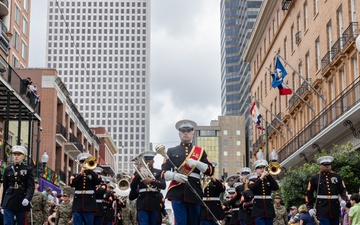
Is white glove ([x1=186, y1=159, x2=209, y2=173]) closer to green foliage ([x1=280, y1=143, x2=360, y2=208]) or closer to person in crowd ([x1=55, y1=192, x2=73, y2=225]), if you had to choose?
person in crowd ([x1=55, y1=192, x2=73, y2=225])

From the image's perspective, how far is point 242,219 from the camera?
1972cm

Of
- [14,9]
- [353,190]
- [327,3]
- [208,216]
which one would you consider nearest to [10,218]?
[208,216]

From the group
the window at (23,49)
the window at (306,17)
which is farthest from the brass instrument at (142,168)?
the window at (23,49)

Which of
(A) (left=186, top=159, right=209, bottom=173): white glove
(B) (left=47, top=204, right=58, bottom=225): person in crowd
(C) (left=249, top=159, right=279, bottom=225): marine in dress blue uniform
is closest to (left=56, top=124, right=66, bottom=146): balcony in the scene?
(B) (left=47, top=204, right=58, bottom=225): person in crowd

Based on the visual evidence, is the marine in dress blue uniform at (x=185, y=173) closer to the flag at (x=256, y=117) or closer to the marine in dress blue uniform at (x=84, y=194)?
the marine in dress blue uniform at (x=84, y=194)

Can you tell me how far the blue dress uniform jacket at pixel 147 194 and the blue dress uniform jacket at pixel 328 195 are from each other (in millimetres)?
3476

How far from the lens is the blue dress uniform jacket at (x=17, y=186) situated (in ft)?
51.2

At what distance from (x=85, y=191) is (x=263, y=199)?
4176mm

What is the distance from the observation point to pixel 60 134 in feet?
210

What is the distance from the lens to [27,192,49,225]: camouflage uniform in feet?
68.8

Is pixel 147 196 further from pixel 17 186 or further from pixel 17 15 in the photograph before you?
pixel 17 15

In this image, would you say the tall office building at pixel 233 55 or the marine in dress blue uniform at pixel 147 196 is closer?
the marine in dress blue uniform at pixel 147 196

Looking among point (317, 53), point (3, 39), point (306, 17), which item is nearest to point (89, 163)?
point (317, 53)

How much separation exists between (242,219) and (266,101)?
145ft
